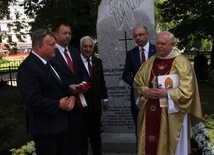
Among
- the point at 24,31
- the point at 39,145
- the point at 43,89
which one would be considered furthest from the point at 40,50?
the point at 24,31

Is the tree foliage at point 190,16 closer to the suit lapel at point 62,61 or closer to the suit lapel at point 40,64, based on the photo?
the suit lapel at point 62,61

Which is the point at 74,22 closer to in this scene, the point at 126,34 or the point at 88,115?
the point at 126,34

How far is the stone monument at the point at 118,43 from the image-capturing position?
5.77 meters

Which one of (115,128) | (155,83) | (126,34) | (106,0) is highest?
(106,0)

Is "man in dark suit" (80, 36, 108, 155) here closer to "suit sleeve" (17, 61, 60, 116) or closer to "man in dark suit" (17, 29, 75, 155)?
"man in dark suit" (17, 29, 75, 155)

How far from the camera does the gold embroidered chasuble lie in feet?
12.4

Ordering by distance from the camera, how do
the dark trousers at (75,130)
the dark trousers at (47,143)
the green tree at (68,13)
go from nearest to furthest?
the dark trousers at (47,143) < the dark trousers at (75,130) < the green tree at (68,13)

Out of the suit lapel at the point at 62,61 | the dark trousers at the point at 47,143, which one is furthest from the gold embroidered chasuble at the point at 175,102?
the dark trousers at the point at 47,143

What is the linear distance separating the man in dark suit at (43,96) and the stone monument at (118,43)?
2.60m

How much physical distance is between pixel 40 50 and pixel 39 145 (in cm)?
103

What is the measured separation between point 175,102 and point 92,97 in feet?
4.67

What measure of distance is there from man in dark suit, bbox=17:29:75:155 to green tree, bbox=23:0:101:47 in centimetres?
784

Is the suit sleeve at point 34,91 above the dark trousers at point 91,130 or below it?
above

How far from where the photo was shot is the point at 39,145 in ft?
11.1
